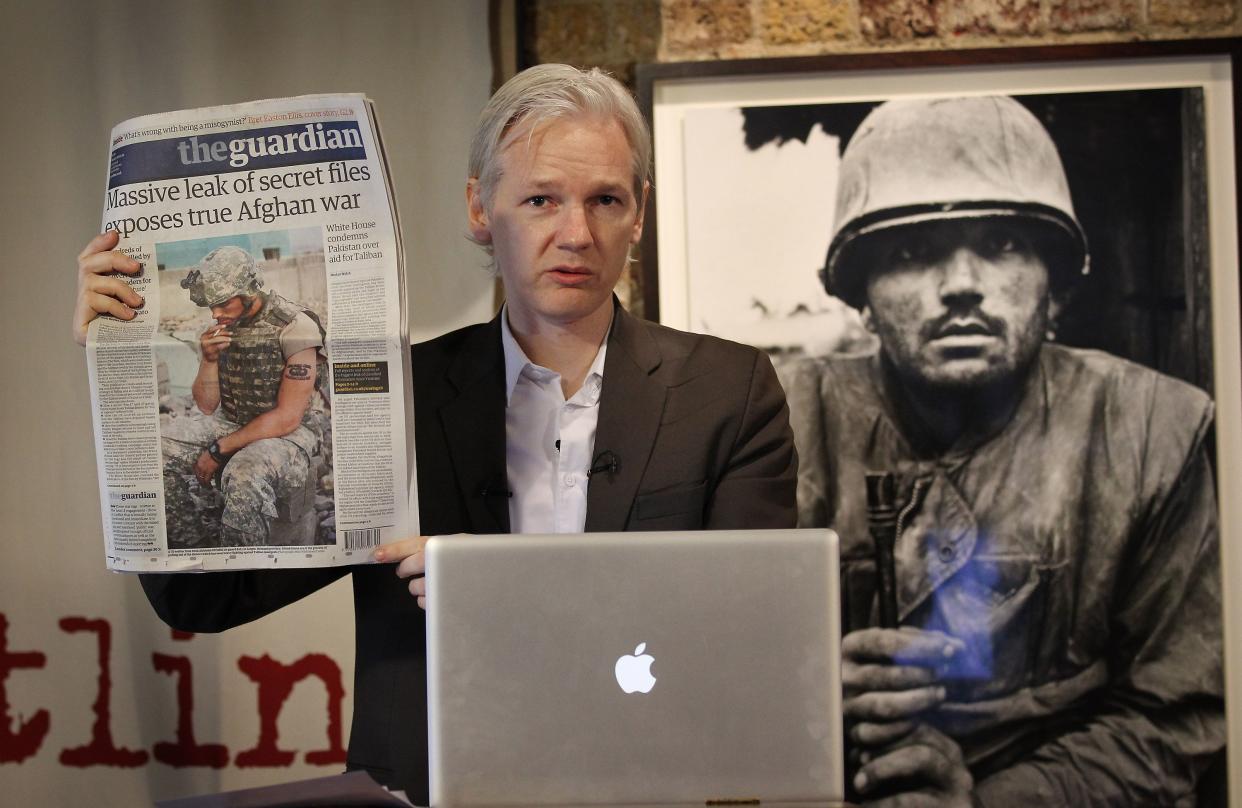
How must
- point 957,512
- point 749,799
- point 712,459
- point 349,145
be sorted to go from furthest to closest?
1. point 957,512
2. point 712,459
3. point 349,145
4. point 749,799

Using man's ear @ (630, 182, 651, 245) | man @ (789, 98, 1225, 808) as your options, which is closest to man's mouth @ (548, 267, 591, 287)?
man's ear @ (630, 182, 651, 245)

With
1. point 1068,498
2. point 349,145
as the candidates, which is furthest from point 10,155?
point 1068,498

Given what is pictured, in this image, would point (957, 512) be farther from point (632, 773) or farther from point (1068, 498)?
point (632, 773)

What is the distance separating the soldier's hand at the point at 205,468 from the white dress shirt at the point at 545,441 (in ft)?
1.35

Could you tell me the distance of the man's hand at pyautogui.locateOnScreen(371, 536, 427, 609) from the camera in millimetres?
1397

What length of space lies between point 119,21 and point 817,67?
5.22 ft

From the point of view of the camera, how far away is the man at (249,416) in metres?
1.41

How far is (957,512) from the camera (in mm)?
2520

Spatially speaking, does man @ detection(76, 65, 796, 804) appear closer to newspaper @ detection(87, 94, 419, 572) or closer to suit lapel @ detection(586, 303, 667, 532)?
suit lapel @ detection(586, 303, 667, 532)

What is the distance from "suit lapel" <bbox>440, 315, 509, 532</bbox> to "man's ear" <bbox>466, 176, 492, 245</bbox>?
5.2 inches

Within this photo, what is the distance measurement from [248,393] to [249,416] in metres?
0.03

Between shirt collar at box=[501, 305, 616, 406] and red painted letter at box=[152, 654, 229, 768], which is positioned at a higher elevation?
shirt collar at box=[501, 305, 616, 406]

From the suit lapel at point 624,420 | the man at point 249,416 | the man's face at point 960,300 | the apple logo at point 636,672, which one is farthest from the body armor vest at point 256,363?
the man's face at point 960,300

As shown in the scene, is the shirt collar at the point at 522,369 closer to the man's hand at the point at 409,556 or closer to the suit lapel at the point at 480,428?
the suit lapel at the point at 480,428
